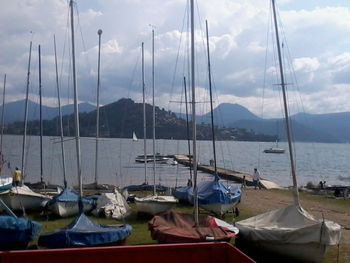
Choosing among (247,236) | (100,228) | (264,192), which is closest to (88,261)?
(100,228)

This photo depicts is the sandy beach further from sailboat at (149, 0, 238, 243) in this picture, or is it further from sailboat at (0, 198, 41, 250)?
sailboat at (0, 198, 41, 250)

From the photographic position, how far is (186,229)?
40.3 ft

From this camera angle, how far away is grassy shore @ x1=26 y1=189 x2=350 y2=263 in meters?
14.8

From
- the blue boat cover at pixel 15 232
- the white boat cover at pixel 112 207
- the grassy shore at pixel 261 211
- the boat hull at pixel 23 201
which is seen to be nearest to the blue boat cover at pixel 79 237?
the blue boat cover at pixel 15 232

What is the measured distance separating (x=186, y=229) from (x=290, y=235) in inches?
112

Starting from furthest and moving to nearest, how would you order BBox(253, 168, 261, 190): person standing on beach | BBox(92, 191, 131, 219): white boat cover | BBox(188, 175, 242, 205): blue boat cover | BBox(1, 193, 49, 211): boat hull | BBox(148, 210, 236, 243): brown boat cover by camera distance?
1. BBox(253, 168, 261, 190): person standing on beach
2. BBox(1, 193, 49, 211): boat hull
3. BBox(188, 175, 242, 205): blue boat cover
4. BBox(92, 191, 131, 219): white boat cover
5. BBox(148, 210, 236, 243): brown boat cover

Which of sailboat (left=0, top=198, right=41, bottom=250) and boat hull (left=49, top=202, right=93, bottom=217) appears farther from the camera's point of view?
boat hull (left=49, top=202, right=93, bottom=217)

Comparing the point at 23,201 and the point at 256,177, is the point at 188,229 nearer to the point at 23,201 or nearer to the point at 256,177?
the point at 23,201

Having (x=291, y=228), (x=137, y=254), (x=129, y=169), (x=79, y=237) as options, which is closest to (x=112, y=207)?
(x=79, y=237)

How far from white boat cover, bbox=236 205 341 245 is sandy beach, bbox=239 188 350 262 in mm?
2929

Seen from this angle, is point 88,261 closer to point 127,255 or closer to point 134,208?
point 127,255

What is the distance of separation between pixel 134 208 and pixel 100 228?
34.2 feet

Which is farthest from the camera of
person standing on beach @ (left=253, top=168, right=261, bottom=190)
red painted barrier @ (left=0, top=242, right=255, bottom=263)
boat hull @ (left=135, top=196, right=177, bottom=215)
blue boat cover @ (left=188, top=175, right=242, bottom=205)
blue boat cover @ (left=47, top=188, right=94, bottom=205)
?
person standing on beach @ (left=253, top=168, right=261, bottom=190)

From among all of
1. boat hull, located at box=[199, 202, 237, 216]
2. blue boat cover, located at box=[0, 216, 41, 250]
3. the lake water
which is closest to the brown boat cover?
blue boat cover, located at box=[0, 216, 41, 250]
